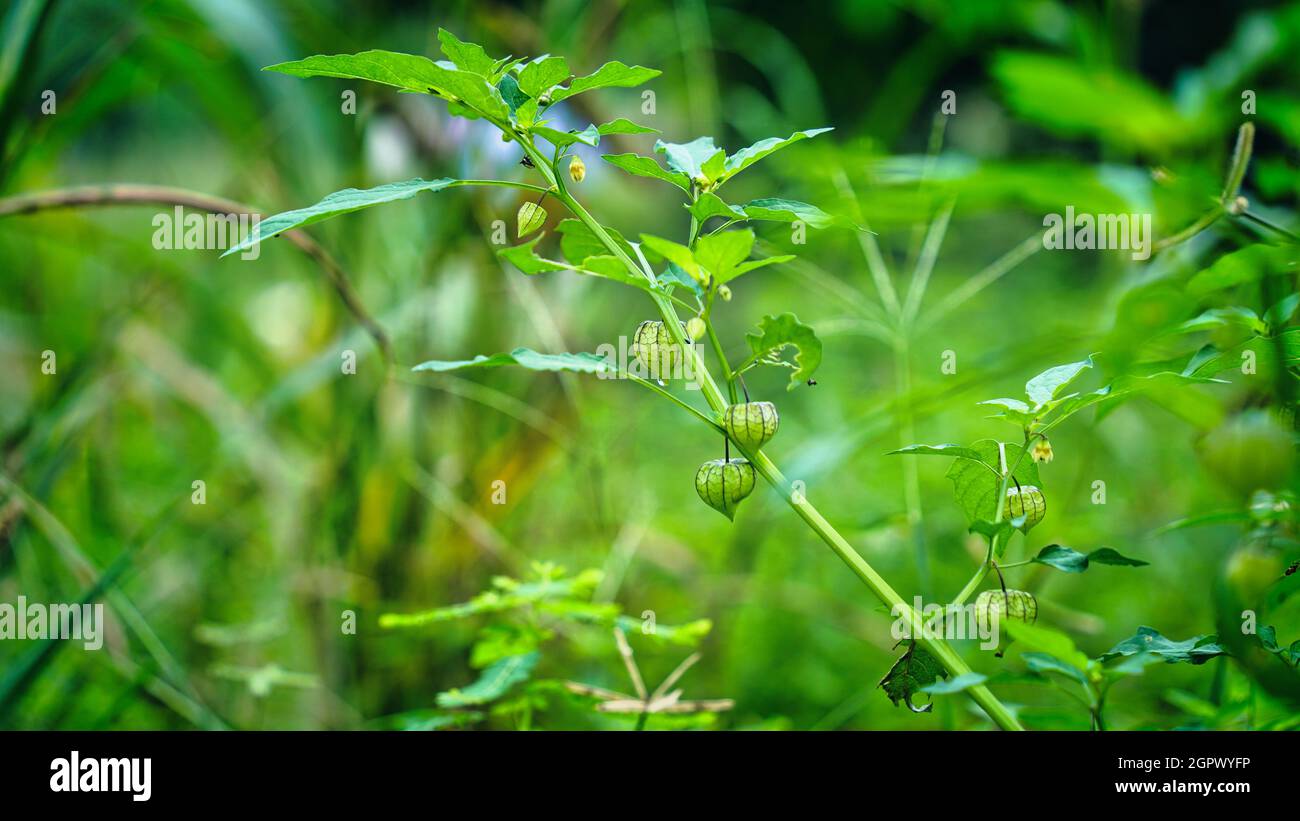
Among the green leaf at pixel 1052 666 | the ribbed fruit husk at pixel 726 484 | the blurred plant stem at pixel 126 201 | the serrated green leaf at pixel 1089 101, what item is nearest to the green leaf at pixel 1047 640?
the green leaf at pixel 1052 666

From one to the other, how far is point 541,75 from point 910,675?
0.30 meters

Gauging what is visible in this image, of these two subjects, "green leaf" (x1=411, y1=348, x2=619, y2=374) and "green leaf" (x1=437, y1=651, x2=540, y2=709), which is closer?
"green leaf" (x1=411, y1=348, x2=619, y2=374)

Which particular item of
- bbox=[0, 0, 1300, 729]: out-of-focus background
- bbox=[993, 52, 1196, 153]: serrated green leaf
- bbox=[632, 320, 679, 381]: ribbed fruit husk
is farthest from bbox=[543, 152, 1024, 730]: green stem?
bbox=[993, 52, 1196, 153]: serrated green leaf

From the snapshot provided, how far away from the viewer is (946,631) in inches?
16.4

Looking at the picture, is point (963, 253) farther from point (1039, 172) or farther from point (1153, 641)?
point (1153, 641)

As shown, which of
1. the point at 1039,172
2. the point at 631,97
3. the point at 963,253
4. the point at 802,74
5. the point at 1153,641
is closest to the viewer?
the point at 1153,641

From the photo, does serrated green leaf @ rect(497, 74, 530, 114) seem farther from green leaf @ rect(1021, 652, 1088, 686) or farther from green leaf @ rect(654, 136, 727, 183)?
green leaf @ rect(1021, 652, 1088, 686)

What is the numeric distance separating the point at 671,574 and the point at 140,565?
0.58 m

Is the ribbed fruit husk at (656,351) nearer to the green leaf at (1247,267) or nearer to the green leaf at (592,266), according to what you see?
the green leaf at (592,266)

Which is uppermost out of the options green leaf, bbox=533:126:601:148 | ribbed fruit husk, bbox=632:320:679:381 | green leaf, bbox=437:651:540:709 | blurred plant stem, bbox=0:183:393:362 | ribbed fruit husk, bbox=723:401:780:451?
blurred plant stem, bbox=0:183:393:362

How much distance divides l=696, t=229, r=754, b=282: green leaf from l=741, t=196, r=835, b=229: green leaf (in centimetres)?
3

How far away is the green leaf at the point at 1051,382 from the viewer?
38 cm

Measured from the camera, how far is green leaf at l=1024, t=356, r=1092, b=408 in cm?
38
